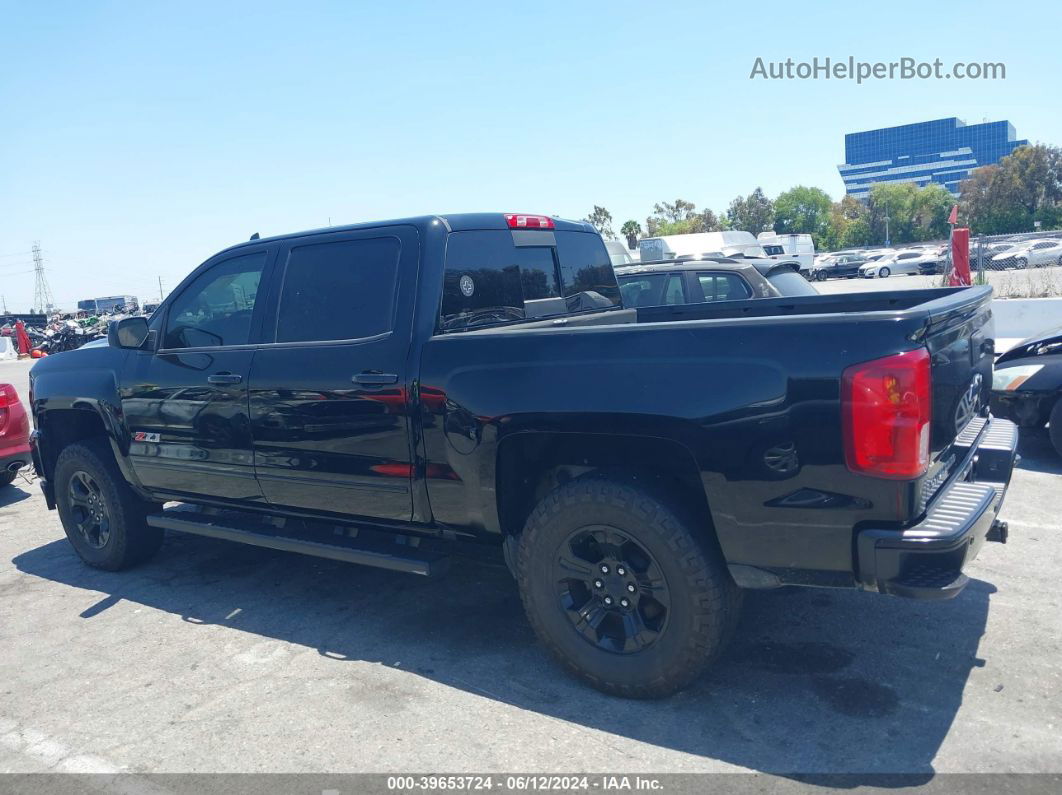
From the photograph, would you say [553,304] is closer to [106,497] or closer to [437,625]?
[437,625]

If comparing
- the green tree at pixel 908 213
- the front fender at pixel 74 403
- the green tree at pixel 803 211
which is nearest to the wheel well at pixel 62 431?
the front fender at pixel 74 403

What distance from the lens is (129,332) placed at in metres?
5.00

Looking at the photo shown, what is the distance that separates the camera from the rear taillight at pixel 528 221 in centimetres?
454

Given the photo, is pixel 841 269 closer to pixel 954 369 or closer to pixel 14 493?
pixel 14 493

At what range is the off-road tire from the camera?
260 inches

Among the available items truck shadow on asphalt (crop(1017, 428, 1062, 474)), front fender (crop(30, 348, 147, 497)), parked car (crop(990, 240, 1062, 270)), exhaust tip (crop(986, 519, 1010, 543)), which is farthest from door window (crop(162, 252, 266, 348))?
parked car (crop(990, 240, 1062, 270))

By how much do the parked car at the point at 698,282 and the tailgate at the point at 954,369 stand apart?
4.93 meters

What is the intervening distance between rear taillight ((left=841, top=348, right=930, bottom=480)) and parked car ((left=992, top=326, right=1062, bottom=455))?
4.34 meters

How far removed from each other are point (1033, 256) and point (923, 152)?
141588 mm

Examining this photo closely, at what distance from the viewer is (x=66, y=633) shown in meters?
4.62

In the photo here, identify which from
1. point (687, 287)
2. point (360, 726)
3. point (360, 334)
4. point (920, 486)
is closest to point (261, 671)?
point (360, 726)

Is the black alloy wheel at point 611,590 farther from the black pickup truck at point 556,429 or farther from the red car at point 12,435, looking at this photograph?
the red car at point 12,435

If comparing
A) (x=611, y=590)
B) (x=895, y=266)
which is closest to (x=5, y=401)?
(x=611, y=590)

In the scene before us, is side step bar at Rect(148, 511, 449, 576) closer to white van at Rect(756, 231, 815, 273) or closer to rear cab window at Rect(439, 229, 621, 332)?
rear cab window at Rect(439, 229, 621, 332)
